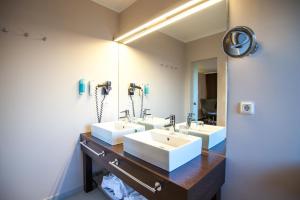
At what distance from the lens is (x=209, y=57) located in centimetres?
147

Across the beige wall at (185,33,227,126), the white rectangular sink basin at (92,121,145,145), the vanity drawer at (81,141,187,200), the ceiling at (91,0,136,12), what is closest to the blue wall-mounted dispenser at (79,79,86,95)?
the white rectangular sink basin at (92,121,145,145)

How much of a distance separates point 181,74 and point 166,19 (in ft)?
2.06

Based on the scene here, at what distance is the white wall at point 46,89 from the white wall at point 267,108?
1704 millimetres

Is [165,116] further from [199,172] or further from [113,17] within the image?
[113,17]

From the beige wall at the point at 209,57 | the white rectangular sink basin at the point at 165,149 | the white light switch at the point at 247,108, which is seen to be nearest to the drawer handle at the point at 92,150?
the white rectangular sink basin at the point at 165,149

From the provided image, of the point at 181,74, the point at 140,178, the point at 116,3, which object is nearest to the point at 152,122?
the point at 181,74

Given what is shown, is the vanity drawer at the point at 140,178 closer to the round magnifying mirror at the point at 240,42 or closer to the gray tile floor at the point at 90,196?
the gray tile floor at the point at 90,196

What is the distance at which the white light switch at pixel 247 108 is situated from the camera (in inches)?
43.9

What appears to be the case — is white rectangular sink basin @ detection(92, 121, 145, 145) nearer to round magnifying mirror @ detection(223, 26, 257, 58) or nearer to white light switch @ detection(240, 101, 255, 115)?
white light switch @ detection(240, 101, 255, 115)

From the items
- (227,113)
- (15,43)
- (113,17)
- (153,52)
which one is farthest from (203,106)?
(15,43)

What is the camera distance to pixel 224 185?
1257mm

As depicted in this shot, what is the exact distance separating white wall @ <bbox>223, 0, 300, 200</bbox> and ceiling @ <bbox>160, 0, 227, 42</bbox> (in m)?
0.13

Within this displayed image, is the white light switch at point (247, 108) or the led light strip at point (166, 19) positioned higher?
the led light strip at point (166, 19)

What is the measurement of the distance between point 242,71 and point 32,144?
2176 mm
